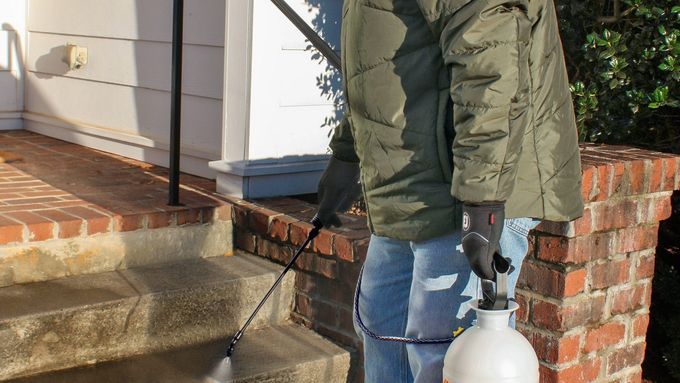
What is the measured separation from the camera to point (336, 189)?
3.17m

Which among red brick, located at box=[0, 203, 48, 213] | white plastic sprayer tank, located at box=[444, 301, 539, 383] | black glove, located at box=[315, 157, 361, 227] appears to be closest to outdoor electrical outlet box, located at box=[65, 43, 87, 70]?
red brick, located at box=[0, 203, 48, 213]

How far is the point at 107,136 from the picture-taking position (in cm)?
566

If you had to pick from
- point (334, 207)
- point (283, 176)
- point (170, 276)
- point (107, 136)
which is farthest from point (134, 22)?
point (334, 207)

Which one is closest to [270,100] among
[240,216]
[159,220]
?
[240,216]

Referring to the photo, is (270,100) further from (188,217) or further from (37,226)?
(37,226)

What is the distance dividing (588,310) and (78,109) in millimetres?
3618

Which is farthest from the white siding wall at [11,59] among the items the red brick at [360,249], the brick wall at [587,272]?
the red brick at [360,249]

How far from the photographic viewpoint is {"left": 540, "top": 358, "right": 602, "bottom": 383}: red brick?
3311mm

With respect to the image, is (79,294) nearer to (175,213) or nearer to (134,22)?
(175,213)

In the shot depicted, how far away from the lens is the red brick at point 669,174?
3.60 meters

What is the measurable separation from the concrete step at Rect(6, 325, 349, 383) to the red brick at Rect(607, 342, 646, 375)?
3.22 feet

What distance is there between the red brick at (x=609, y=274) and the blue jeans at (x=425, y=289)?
2.75 feet

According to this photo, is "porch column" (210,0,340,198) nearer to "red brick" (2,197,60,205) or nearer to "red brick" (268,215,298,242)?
"red brick" (268,215,298,242)

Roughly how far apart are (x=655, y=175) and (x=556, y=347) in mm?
743
